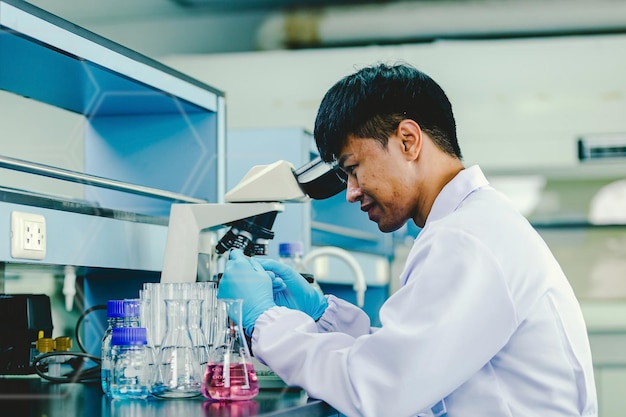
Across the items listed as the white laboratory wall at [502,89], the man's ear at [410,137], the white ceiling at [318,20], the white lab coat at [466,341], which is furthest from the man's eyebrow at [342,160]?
the white ceiling at [318,20]

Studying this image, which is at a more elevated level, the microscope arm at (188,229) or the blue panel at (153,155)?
the blue panel at (153,155)

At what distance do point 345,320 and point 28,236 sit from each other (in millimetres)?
670

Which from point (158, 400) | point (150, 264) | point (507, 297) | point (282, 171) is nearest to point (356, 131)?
point (282, 171)

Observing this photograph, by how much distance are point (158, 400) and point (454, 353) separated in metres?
0.57

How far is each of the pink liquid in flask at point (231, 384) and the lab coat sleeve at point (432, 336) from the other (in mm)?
160

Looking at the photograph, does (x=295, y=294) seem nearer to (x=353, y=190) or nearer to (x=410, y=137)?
(x=353, y=190)

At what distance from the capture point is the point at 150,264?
2.17 m

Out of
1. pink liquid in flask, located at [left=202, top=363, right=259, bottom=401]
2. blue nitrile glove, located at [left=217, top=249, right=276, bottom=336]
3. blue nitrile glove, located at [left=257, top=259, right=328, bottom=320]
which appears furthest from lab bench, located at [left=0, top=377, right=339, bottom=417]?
blue nitrile glove, located at [left=257, top=259, right=328, bottom=320]

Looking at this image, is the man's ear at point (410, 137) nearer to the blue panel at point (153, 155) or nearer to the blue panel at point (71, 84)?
the blue panel at point (71, 84)

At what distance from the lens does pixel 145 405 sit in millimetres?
1521

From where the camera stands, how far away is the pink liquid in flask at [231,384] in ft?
5.03

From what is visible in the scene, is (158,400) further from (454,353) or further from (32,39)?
(32,39)

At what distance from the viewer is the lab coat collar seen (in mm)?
1587

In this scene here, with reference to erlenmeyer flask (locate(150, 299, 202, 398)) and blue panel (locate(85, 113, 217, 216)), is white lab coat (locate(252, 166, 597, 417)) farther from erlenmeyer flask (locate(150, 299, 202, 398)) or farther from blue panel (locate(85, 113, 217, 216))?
blue panel (locate(85, 113, 217, 216))
